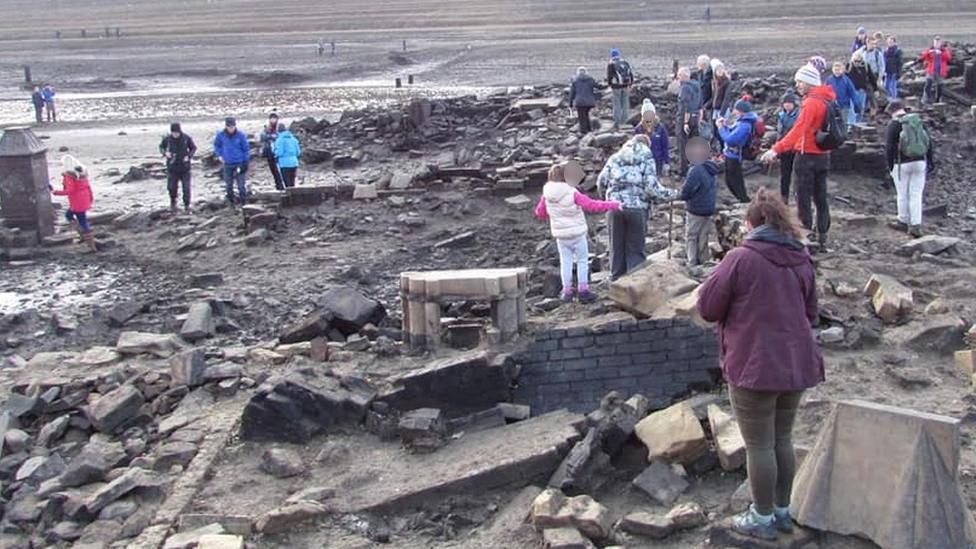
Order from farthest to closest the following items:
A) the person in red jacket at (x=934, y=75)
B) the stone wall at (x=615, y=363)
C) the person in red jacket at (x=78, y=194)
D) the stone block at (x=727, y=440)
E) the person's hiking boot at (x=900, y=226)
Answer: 1. the person in red jacket at (x=934, y=75)
2. the person in red jacket at (x=78, y=194)
3. the person's hiking boot at (x=900, y=226)
4. the stone wall at (x=615, y=363)
5. the stone block at (x=727, y=440)

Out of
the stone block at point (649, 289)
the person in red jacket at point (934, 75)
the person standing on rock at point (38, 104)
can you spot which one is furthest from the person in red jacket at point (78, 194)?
the person standing on rock at point (38, 104)

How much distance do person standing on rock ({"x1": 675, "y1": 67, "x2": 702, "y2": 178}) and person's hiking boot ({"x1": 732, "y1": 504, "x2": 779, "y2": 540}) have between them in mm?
10833

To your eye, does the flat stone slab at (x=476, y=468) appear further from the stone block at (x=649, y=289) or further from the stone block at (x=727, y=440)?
the stone block at (x=649, y=289)

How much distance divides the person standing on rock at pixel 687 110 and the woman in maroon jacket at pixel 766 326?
10.9 metres

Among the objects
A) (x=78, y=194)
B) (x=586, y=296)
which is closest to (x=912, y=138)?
(x=586, y=296)

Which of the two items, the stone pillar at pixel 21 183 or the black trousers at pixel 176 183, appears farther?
the black trousers at pixel 176 183

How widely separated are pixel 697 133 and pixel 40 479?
1146cm

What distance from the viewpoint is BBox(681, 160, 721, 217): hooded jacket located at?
10.7 metres

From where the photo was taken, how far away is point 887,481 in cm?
608

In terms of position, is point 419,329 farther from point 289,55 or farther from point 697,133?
point 289,55

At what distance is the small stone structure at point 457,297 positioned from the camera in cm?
927

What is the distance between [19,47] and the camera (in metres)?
62.6

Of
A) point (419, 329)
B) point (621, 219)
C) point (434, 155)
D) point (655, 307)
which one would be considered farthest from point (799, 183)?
point (434, 155)

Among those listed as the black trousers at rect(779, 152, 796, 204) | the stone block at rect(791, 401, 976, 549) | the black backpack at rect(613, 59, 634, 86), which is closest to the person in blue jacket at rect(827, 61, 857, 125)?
the black backpack at rect(613, 59, 634, 86)
